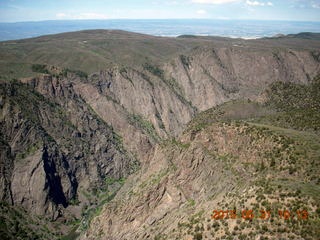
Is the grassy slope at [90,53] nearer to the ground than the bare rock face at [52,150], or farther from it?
farther from it

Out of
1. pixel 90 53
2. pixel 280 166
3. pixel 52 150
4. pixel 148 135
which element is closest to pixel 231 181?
pixel 280 166

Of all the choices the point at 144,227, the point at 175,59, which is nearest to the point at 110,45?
the point at 175,59

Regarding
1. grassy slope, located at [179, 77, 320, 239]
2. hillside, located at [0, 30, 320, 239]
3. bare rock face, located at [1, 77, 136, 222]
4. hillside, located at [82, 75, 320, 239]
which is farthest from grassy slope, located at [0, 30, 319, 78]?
grassy slope, located at [179, 77, 320, 239]

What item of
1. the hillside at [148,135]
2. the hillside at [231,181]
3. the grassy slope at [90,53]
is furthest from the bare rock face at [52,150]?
the hillside at [231,181]

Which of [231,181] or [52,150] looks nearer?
[231,181]

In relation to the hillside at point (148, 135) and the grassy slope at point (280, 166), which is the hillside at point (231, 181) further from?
the hillside at point (148, 135)

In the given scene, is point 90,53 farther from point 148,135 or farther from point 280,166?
point 280,166

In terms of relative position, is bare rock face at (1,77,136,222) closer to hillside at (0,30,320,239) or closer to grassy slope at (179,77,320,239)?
hillside at (0,30,320,239)

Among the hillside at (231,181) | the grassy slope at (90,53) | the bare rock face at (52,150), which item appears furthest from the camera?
the grassy slope at (90,53)
